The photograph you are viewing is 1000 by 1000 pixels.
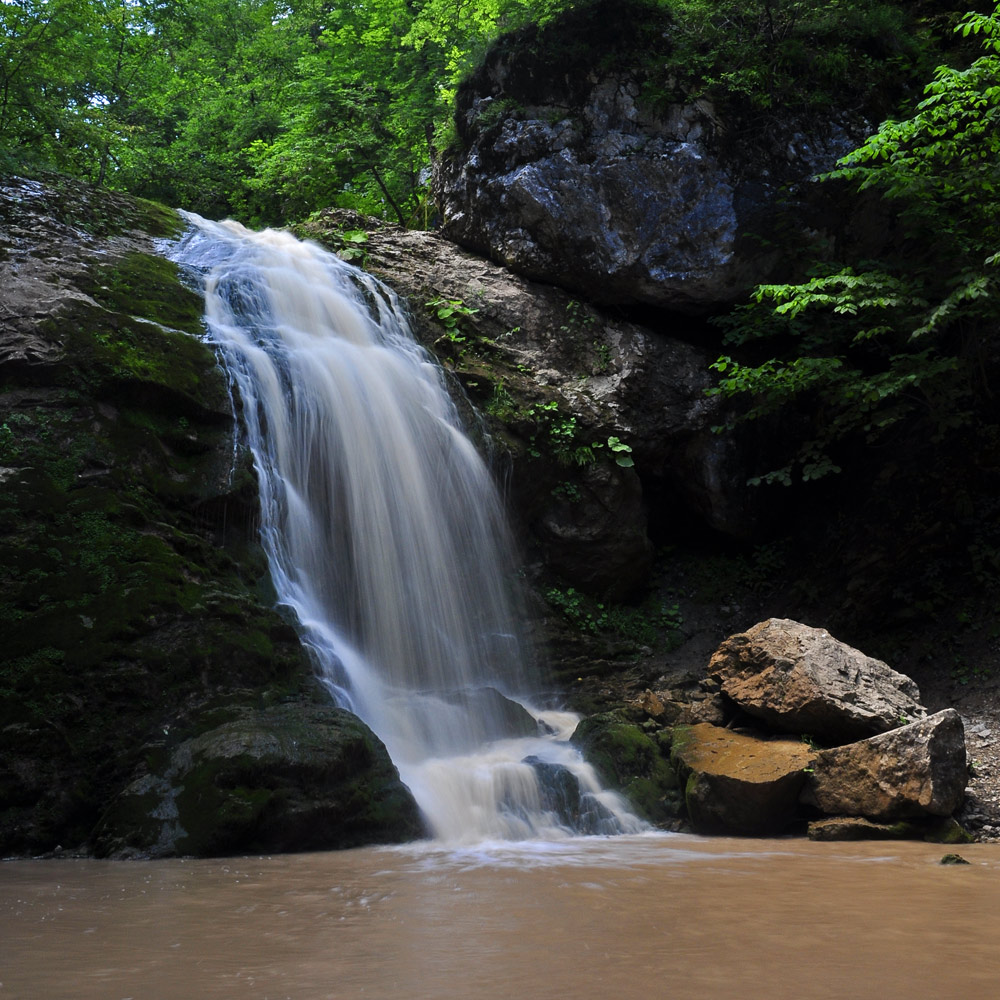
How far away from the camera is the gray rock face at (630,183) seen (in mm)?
10719

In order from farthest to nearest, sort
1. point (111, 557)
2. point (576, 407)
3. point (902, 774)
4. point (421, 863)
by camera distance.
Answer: point (576, 407)
point (111, 557)
point (902, 774)
point (421, 863)

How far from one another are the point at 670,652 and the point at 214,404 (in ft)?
21.2

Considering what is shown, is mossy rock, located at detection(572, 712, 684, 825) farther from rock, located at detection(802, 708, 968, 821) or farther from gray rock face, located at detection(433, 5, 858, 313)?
gray rock face, located at detection(433, 5, 858, 313)

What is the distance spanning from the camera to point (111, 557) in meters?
6.08

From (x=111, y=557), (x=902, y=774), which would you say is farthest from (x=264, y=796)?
(x=902, y=774)

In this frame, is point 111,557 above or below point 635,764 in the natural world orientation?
above

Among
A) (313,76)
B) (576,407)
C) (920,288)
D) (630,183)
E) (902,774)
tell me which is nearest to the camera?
(902,774)

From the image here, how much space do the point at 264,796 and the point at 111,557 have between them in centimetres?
219

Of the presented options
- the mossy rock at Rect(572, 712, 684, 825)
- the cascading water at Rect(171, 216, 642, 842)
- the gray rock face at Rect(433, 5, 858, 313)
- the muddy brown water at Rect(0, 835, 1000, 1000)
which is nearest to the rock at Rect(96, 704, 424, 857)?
the muddy brown water at Rect(0, 835, 1000, 1000)

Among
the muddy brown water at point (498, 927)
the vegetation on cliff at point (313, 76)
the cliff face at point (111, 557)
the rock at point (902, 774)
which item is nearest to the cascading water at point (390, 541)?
the cliff face at point (111, 557)

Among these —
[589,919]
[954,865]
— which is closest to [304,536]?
[589,919]

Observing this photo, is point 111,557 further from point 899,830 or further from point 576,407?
point 576,407

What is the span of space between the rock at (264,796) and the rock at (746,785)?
7.34 feet

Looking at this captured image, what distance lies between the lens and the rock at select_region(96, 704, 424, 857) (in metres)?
4.96
